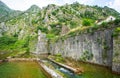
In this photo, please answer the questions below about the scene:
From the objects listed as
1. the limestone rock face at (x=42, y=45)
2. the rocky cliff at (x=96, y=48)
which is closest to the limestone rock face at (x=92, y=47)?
the rocky cliff at (x=96, y=48)

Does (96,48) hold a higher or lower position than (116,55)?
higher

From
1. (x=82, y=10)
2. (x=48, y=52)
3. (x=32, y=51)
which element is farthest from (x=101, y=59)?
(x=82, y=10)

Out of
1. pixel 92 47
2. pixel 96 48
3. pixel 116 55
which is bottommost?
pixel 116 55

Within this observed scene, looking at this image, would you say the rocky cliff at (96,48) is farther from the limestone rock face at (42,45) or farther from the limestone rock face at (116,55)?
the limestone rock face at (42,45)

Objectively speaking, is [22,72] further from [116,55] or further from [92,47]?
[116,55]

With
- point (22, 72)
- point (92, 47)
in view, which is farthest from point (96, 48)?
point (22, 72)

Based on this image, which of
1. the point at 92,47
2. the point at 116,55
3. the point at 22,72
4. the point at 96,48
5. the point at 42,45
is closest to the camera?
the point at 116,55

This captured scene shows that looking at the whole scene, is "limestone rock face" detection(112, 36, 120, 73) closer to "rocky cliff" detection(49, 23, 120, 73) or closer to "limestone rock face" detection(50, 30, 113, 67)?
"rocky cliff" detection(49, 23, 120, 73)

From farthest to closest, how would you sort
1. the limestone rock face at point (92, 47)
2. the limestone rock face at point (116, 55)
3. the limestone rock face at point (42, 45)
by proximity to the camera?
1. the limestone rock face at point (42, 45)
2. the limestone rock face at point (92, 47)
3. the limestone rock face at point (116, 55)

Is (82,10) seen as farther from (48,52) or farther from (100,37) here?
(100,37)

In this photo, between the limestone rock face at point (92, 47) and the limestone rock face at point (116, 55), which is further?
the limestone rock face at point (92, 47)

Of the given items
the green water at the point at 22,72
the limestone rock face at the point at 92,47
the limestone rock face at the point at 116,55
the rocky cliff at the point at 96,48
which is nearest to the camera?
the limestone rock face at the point at 116,55

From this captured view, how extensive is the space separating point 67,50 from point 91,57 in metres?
20.3

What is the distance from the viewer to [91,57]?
4722cm
